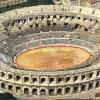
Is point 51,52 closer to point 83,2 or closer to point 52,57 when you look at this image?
point 52,57

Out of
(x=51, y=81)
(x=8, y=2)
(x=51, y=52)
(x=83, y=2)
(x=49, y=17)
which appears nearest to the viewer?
(x=51, y=81)

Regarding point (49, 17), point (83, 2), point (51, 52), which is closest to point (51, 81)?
point (51, 52)

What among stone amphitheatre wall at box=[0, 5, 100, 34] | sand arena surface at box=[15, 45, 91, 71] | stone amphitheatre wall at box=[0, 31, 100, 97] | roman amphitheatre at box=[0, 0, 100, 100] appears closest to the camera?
stone amphitheatre wall at box=[0, 31, 100, 97]

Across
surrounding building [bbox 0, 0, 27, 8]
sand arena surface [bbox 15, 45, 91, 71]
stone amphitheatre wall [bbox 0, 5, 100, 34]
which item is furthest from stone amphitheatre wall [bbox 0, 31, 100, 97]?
surrounding building [bbox 0, 0, 27, 8]

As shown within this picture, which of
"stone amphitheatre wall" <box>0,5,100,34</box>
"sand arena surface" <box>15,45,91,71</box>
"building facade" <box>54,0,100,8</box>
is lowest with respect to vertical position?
"sand arena surface" <box>15,45,91,71</box>

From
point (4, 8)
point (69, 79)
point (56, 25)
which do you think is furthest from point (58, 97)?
point (4, 8)

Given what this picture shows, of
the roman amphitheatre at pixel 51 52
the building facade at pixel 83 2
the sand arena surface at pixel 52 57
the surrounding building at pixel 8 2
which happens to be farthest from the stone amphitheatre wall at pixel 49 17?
the surrounding building at pixel 8 2

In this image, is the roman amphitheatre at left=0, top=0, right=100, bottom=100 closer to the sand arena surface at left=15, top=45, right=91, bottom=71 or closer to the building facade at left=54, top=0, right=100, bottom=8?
the sand arena surface at left=15, top=45, right=91, bottom=71
